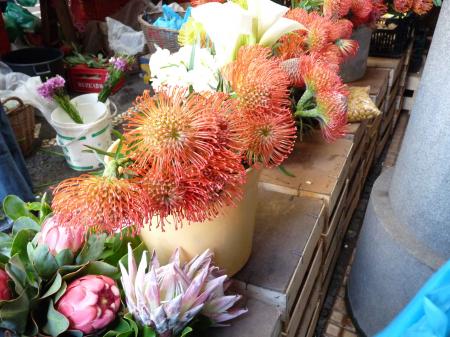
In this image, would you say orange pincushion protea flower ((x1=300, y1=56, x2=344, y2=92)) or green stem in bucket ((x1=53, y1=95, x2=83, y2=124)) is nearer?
orange pincushion protea flower ((x1=300, y1=56, x2=344, y2=92))

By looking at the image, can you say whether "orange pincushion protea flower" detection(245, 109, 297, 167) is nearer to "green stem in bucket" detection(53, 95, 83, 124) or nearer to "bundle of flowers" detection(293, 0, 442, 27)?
"bundle of flowers" detection(293, 0, 442, 27)

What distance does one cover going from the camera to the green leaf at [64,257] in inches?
23.8

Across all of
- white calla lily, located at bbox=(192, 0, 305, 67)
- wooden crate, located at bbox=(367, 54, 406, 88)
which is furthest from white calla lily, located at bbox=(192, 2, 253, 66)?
wooden crate, located at bbox=(367, 54, 406, 88)

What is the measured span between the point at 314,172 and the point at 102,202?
75cm

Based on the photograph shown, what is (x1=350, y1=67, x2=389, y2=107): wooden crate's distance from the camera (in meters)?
1.71

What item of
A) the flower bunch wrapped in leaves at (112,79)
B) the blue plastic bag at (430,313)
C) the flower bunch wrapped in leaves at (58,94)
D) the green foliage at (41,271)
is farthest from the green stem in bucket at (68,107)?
the blue plastic bag at (430,313)

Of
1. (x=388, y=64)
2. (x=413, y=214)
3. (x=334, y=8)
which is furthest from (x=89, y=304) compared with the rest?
(x=388, y=64)

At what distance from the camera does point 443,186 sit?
0.97 metres

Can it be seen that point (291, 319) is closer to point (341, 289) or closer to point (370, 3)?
point (341, 289)

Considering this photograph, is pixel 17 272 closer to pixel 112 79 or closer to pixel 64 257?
pixel 64 257

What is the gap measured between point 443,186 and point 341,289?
2.48 feet

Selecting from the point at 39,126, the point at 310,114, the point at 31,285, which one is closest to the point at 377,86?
the point at 310,114

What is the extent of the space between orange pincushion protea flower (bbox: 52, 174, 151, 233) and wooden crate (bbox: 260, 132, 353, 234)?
1.88 feet

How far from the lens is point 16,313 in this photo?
542 mm
